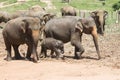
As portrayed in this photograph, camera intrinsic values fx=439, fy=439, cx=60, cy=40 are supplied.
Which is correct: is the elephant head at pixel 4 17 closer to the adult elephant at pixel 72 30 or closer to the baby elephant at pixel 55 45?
the adult elephant at pixel 72 30

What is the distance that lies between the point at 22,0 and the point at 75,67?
51.1 metres

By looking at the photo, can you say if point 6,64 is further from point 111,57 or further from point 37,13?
point 37,13

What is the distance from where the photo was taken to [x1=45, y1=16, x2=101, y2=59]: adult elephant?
1476 centimetres

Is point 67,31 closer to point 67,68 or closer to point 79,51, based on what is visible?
point 79,51

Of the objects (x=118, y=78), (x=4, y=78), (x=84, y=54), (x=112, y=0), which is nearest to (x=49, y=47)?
(x=84, y=54)

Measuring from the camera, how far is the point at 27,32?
13.9 metres

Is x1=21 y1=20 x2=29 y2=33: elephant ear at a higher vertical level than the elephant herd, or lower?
higher

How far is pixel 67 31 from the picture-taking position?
15.1 m

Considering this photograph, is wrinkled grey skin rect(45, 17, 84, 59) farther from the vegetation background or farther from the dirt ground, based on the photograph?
the vegetation background

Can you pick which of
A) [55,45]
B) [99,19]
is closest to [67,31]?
[55,45]

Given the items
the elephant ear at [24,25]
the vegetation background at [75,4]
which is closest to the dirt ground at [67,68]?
the elephant ear at [24,25]

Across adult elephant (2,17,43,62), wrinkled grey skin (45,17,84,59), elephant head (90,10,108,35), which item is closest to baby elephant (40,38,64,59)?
wrinkled grey skin (45,17,84,59)

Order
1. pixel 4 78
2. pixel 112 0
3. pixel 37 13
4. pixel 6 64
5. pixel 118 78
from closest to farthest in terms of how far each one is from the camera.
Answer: pixel 118 78
pixel 4 78
pixel 6 64
pixel 37 13
pixel 112 0

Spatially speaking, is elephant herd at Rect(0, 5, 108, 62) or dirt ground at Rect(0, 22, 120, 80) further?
elephant herd at Rect(0, 5, 108, 62)
